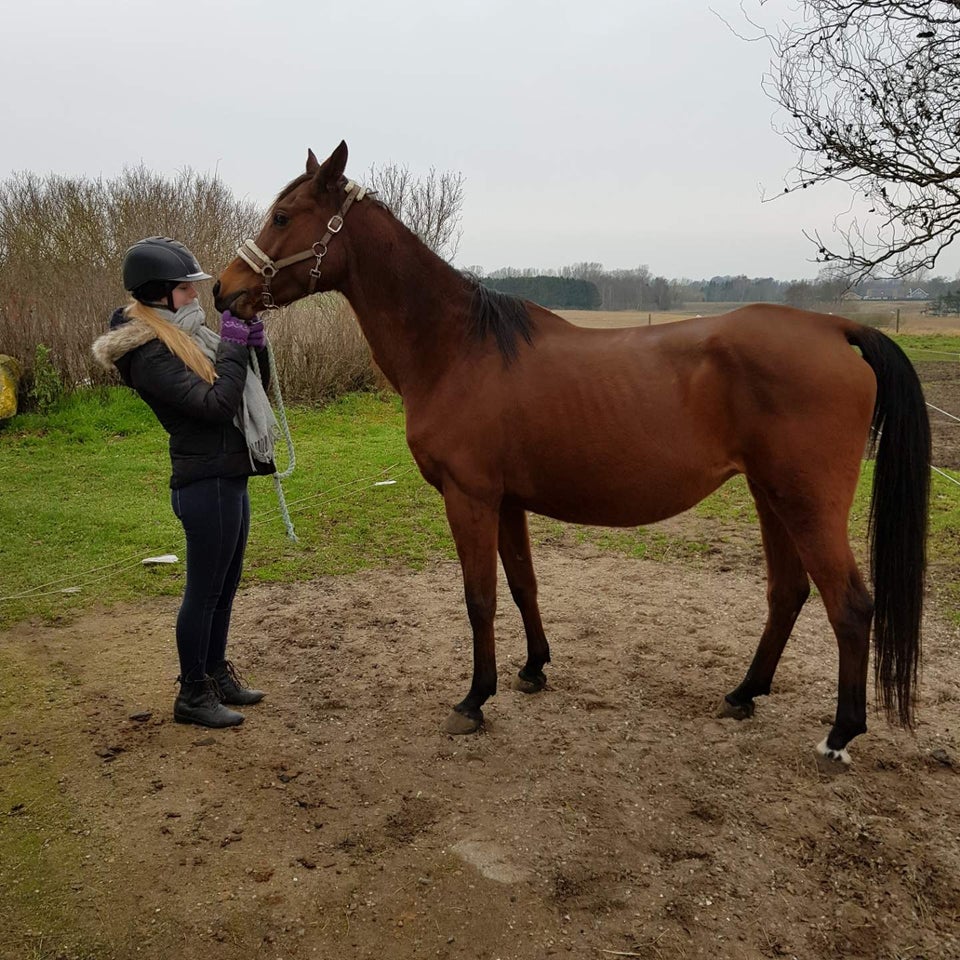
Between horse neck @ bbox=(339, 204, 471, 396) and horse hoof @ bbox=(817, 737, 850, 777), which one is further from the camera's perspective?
horse neck @ bbox=(339, 204, 471, 396)

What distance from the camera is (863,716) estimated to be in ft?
9.61

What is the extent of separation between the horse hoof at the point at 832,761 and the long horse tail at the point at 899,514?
262mm

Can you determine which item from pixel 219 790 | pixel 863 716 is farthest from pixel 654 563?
pixel 219 790

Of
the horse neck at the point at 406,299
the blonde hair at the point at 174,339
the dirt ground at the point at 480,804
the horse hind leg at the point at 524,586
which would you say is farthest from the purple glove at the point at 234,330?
the dirt ground at the point at 480,804

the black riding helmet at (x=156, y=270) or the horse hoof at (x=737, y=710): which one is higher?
the black riding helmet at (x=156, y=270)

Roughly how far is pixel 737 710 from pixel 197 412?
277 centimetres

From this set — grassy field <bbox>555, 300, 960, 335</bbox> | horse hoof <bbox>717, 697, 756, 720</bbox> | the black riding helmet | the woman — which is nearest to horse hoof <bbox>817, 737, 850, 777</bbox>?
horse hoof <bbox>717, 697, 756, 720</bbox>

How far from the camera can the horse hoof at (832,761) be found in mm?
2920

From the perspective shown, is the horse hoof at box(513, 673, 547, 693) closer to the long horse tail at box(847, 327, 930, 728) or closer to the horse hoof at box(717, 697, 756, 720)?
the horse hoof at box(717, 697, 756, 720)

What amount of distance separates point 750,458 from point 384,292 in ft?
5.72

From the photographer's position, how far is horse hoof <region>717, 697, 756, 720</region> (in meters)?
3.38

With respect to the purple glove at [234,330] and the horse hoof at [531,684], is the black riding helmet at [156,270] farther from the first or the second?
the horse hoof at [531,684]

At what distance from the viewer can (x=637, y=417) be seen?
2.99 metres

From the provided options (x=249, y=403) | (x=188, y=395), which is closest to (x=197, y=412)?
(x=188, y=395)
